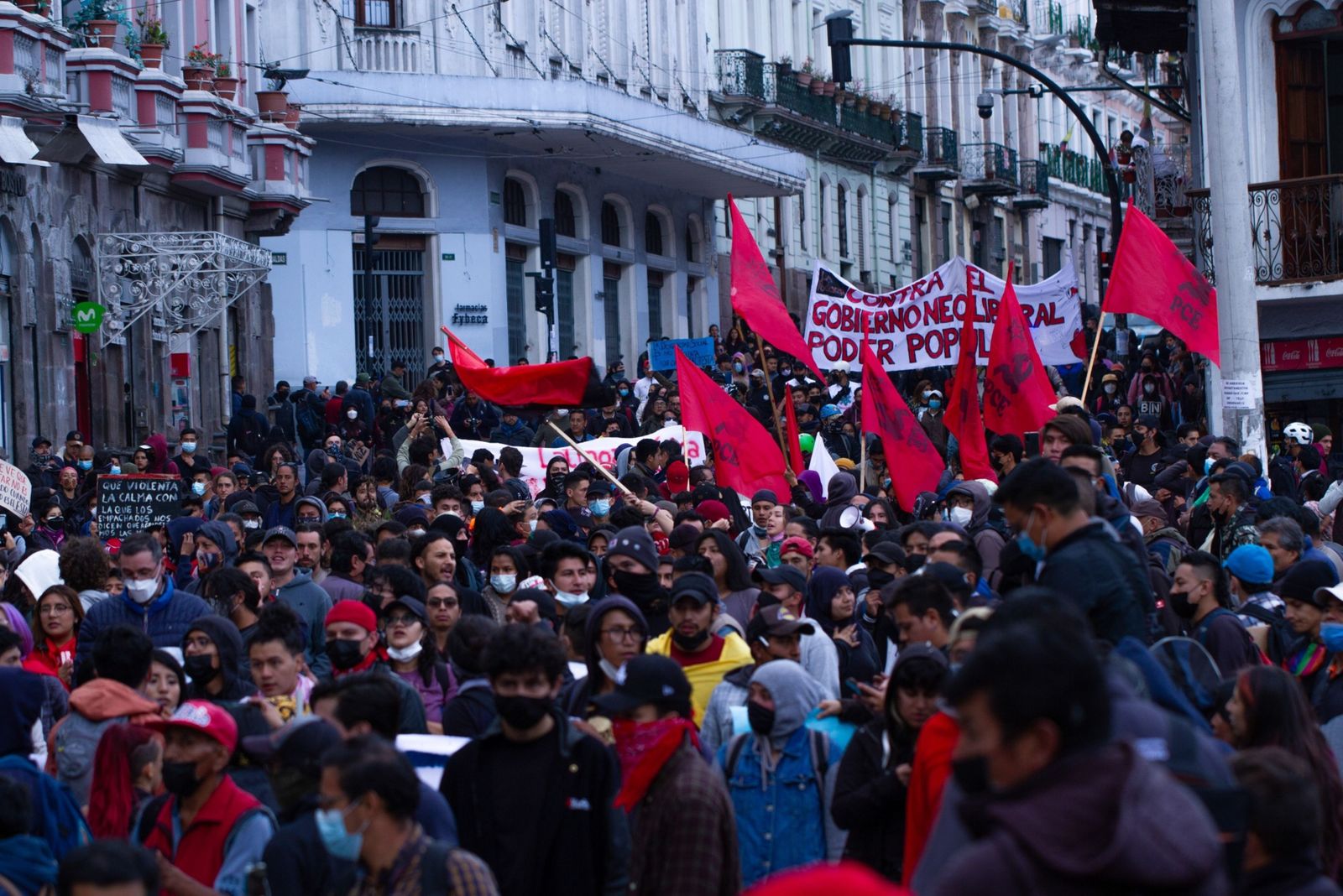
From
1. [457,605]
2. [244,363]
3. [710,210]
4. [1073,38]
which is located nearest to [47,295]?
[244,363]

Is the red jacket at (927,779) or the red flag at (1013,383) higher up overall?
the red flag at (1013,383)

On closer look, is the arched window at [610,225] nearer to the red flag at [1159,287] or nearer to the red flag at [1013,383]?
the red flag at [1159,287]

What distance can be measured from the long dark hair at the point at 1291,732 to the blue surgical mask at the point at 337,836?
7.25 ft

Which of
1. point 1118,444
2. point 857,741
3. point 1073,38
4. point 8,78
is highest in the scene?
point 1073,38

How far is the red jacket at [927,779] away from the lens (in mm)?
5574

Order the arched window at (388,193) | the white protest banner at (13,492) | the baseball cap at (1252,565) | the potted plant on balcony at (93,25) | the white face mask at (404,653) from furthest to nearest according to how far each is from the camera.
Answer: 1. the arched window at (388,193)
2. the potted plant on balcony at (93,25)
3. the white protest banner at (13,492)
4. the baseball cap at (1252,565)
5. the white face mask at (404,653)

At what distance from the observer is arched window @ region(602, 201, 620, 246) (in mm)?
40938

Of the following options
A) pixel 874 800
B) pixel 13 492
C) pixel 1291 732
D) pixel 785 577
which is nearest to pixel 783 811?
pixel 874 800

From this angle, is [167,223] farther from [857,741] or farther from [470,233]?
[857,741]

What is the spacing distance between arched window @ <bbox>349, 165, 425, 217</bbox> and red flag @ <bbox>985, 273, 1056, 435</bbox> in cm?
2141

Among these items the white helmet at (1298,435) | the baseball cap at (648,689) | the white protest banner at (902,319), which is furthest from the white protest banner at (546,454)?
the baseball cap at (648,689)

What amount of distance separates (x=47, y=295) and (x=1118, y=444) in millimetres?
12827

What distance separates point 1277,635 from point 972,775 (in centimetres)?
481

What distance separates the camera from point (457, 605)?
9.17 metres
